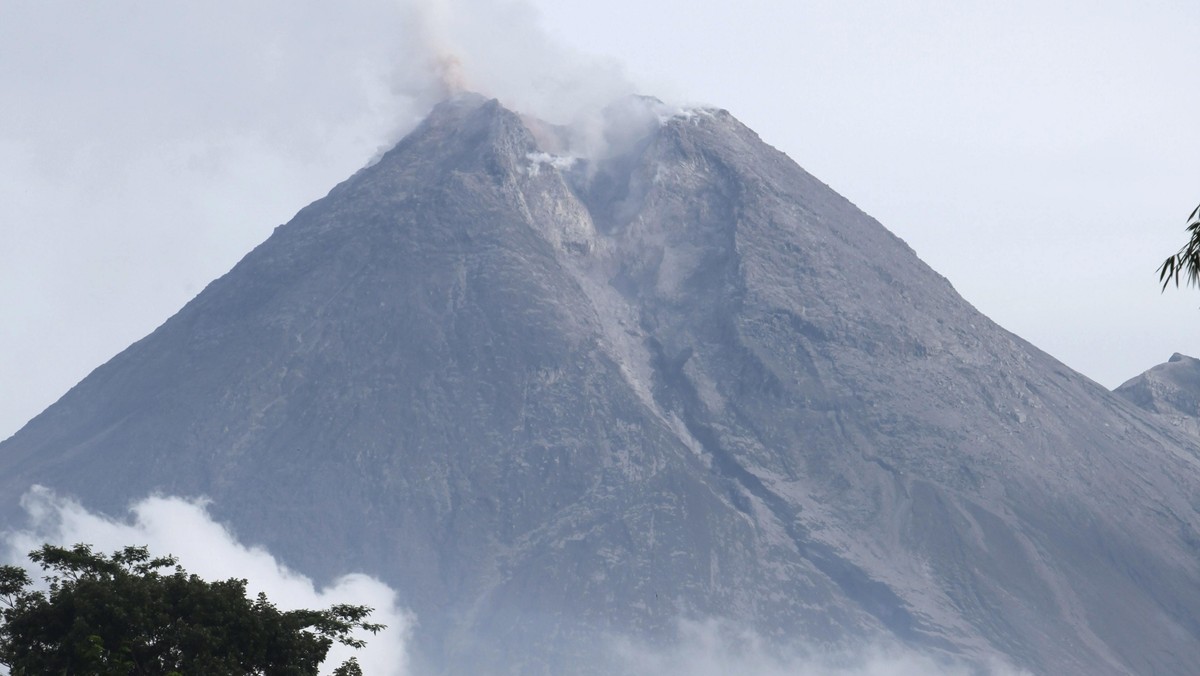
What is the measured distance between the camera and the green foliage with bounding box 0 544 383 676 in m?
74.1

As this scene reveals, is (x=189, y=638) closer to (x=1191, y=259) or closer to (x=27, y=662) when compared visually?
(x=27, y=662)

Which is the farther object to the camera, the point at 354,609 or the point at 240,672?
the point at 354,609

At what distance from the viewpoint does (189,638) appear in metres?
75.0

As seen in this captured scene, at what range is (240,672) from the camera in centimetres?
7450

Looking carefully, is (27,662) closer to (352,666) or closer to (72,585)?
(72,585)

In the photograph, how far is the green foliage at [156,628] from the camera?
243 ft

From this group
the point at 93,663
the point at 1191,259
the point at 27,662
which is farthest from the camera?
the point at 27,662

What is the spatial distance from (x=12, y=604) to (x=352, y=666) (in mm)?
14061

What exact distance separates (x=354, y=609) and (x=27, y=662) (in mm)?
14482

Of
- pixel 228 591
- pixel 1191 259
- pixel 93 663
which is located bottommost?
pixel 1191 259

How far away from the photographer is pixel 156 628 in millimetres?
75875

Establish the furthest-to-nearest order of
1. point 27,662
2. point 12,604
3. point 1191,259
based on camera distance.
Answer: point 12,604 → point 27,662 → point 1191,259

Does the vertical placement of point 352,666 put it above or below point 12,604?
below

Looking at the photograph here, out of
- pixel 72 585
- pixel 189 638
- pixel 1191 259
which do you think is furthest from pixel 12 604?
pixel 1191 259
